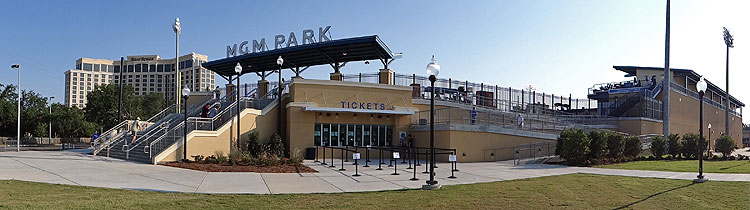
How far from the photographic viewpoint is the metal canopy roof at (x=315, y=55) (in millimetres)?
28516

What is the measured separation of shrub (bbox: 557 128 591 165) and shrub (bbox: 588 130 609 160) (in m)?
0.41

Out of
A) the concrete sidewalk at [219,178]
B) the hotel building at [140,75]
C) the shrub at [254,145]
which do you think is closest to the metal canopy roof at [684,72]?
the concrete sidewalk at [219,178]

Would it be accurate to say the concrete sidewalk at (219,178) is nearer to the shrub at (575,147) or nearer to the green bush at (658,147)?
the shrub at (575,147)

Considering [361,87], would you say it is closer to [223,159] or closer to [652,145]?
[223,159]

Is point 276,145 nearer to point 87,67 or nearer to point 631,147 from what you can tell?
point 631,147

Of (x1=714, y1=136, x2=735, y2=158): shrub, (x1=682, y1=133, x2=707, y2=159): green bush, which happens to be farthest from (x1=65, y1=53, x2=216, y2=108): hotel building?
(x1=714, y1=136, x2=735, y2=158): shrub

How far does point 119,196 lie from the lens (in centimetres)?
1034

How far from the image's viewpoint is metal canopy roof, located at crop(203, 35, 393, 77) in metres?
28.5

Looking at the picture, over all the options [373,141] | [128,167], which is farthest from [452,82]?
[128,167]

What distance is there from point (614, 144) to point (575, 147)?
105 inches

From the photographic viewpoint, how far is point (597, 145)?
22.8 m

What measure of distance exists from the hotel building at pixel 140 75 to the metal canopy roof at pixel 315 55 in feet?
167

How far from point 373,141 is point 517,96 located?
21627 mm

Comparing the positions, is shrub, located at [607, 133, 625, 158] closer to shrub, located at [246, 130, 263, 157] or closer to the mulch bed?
the mulch bed
